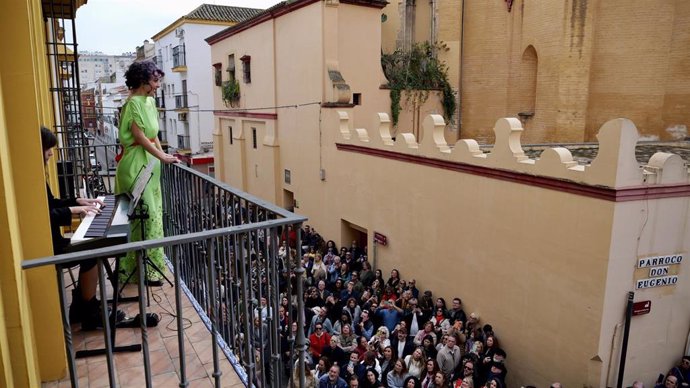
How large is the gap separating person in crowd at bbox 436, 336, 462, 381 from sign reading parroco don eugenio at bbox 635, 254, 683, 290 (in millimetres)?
2894

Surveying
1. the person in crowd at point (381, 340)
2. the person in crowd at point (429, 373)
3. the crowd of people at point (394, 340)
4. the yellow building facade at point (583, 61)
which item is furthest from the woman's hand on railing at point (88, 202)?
the yellow building facade at point (583, 61)

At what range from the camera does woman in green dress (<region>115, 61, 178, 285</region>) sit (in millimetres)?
4195

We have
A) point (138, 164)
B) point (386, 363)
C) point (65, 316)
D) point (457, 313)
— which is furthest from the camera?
point (457, 313)

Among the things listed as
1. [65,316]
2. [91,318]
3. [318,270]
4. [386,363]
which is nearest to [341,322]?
[386,363]

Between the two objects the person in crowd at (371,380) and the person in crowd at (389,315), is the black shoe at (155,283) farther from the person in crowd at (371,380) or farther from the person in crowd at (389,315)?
the person in crowd at (389,315)

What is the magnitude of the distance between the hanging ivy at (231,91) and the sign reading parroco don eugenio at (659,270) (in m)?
18.3

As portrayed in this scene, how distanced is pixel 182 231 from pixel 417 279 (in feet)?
24.5

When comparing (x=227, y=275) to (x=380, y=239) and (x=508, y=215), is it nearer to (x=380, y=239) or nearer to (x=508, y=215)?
(x=508, y=215)

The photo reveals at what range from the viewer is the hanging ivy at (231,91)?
891 inches

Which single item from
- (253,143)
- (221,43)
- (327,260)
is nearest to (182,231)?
(327,260)

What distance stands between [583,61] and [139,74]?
14167 mm

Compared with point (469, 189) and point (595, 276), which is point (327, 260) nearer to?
point (469, 189)

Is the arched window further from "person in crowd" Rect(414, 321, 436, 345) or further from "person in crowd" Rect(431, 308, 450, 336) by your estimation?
"person in crowd" Rect(414, 321, 436, 345)

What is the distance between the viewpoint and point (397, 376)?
8.21 m
